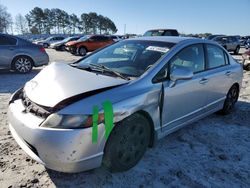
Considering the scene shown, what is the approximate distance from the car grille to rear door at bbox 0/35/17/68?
23.3ft

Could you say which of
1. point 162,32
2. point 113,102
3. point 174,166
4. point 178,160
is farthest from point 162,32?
point 113,102

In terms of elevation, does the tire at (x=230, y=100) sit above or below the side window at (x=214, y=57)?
below

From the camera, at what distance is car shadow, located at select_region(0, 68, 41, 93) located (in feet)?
24.8

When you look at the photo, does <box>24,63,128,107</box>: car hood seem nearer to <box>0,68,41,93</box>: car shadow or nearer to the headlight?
the headlight

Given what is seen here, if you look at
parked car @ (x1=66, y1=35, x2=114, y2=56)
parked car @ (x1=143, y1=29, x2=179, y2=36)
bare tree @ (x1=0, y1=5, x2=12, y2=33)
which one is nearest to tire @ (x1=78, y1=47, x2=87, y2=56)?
parked car @ (x1=66, y1=35, x2=114, y2=56)

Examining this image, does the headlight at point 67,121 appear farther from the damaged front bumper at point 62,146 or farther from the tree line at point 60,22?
the tree line at point 60,22

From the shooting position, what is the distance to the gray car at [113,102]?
8.76 feet

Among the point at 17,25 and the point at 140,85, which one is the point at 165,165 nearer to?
the point at 140,85

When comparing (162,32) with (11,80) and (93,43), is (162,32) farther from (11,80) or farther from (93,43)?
(11,80)

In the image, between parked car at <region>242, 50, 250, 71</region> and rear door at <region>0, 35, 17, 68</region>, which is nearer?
rear door at <region>0, 35, 17, 68</region>

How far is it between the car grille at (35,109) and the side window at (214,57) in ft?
9.17

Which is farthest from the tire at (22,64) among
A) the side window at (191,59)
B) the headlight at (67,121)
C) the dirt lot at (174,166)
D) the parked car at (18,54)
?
the headlight at (67,121)

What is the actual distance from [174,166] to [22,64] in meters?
8.16

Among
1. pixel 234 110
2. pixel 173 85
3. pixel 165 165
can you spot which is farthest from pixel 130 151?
pixel 234 110
